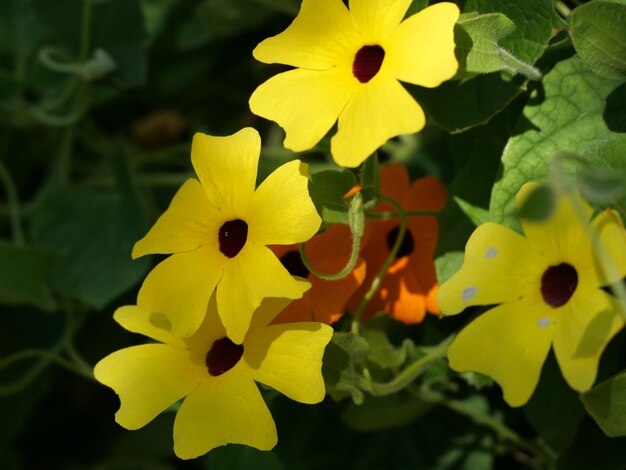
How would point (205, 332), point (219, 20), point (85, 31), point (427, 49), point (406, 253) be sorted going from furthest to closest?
point (219, 20) < point (85, 31) < point (406, 253) < point (205, 332) < point (427, 49)

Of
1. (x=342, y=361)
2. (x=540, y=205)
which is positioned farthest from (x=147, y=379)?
(x=540, y=205)

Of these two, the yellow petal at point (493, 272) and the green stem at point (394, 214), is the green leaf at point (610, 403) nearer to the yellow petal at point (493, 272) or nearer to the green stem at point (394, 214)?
the yellow petal at point (493, 272)

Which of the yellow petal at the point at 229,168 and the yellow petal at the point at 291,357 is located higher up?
the yellow petal at the point at 229,168

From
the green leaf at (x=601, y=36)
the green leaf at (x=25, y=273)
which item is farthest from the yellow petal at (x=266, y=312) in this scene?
the green leaf at (x=25, y=273)

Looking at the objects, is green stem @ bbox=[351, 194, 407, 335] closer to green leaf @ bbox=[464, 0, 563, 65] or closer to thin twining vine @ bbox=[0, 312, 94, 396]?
green leaf @ bbox=[464, 0, 563, 65]

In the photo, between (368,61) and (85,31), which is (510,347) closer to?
(368,61)

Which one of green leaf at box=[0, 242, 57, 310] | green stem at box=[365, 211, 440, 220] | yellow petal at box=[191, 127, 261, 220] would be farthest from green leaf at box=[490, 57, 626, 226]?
green leaf at box=[0, 242, 57, 310]

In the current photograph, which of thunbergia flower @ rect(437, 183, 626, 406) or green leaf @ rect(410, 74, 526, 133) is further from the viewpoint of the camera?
green leaf @ rect(410, 74, 526, 133)
